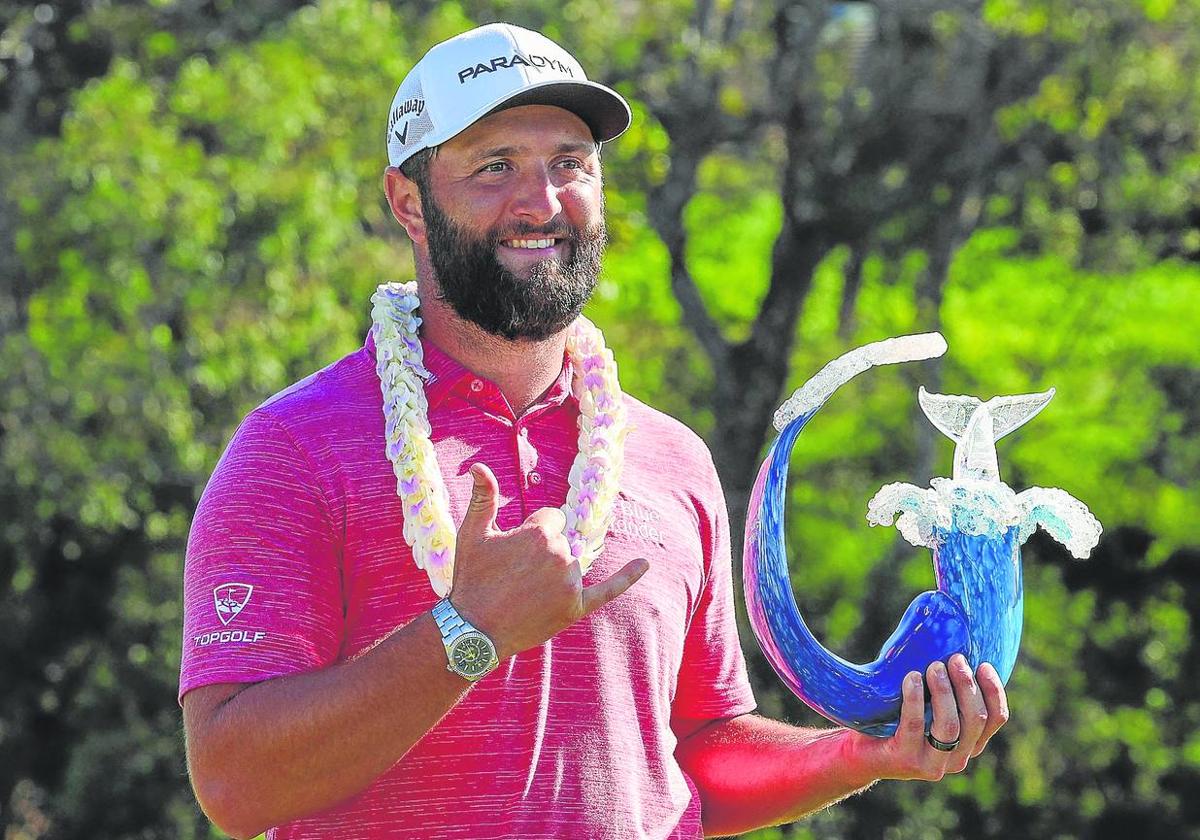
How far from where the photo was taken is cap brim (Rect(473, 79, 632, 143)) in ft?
8.09

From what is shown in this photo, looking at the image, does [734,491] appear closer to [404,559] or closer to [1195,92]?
[1195,92]

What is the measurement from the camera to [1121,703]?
31.6 feet

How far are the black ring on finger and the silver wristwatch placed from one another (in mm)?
638

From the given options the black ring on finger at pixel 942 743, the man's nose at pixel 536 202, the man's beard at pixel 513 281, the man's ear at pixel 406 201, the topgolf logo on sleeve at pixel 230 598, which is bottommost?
the black ring on finger at pixel 942 743

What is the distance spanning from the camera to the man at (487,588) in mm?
2107

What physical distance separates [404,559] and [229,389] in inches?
238

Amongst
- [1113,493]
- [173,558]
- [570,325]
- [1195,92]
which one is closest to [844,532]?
[1113,493]

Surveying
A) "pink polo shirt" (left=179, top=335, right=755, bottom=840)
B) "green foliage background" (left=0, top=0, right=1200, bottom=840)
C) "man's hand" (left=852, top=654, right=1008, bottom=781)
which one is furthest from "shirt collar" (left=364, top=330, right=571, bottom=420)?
"green foliage background" (left=0, top=0, right=1200, bottom=840)

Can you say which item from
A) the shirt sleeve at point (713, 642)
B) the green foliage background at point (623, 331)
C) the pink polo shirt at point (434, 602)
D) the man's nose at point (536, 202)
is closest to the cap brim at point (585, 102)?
the man's nose at point (536, 202)

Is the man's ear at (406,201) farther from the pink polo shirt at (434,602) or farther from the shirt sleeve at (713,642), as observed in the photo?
the shirt sleeve at (713,642)

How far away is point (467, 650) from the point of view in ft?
6.78

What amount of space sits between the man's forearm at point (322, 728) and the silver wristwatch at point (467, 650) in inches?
0.5

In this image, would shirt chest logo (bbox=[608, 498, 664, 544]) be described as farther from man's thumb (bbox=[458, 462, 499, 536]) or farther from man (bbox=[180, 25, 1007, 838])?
man's thumb (bbox=[458, 462, 499, 536])

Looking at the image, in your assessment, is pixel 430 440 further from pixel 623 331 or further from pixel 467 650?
pixel 623 331
